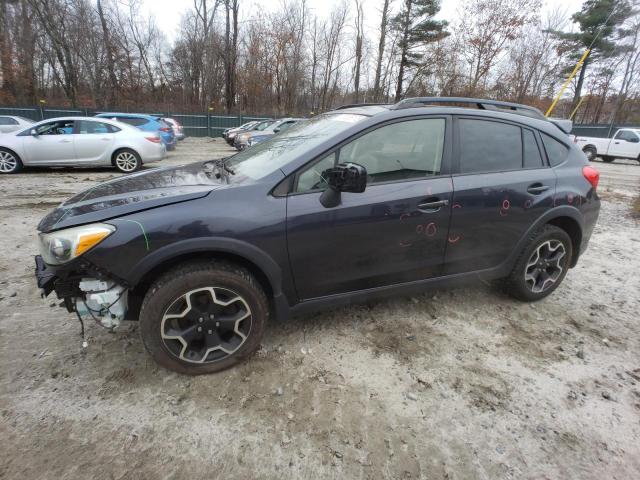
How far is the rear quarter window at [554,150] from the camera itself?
10.3 feet

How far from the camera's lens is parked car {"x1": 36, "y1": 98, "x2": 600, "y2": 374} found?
2.07 meters

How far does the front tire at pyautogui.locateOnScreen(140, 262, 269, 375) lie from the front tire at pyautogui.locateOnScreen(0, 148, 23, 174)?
960 centimetres

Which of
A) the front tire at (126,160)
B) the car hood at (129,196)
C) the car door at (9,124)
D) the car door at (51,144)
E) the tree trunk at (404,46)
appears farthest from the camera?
the tree trunk at (404,46)

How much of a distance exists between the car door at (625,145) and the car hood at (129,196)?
2144 cm

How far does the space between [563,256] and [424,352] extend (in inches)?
71.0

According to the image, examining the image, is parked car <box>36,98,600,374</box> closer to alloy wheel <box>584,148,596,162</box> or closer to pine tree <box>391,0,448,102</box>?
alloy wheel <box>584,148,596,162</box>

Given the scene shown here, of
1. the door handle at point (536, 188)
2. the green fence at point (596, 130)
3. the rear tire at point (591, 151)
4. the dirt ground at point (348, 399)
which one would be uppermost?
the green fence at point (596, 130)

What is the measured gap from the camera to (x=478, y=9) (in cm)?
2925

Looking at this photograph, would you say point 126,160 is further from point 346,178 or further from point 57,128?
point 346,178

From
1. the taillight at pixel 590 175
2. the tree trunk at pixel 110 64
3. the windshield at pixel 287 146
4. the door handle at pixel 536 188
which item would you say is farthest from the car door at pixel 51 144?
the tree trunk at pixel 110 64

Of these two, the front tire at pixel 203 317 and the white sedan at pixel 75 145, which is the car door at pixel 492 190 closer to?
the front tire at pixel 203 317

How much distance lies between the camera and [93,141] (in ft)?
29.9

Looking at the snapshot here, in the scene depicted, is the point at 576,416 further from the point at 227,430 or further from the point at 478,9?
the point at 478,9

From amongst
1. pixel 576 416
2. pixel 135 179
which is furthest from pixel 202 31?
pixel 576 416
